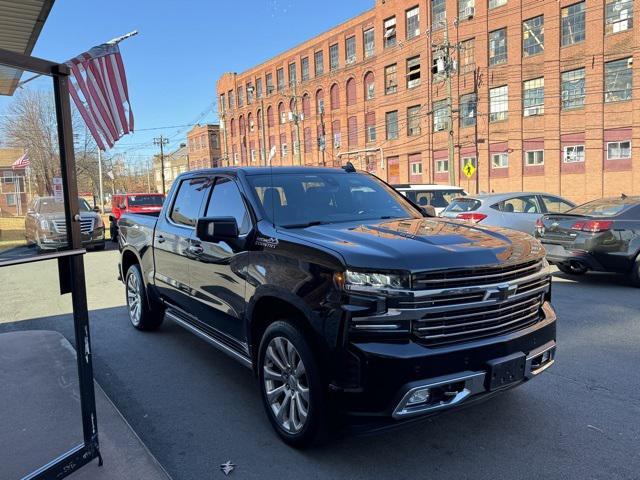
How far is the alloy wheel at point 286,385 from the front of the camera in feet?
10.5

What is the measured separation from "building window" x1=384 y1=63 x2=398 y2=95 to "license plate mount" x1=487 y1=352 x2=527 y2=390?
1651 inches

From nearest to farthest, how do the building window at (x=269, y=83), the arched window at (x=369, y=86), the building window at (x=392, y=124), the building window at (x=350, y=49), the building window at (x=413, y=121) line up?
the building window at (x=413, y=121), the building window at (x=392, y=124), the arched window at (x=369, y=86), the building window at (x=350, y=49), the building window at (x=269, y=83)

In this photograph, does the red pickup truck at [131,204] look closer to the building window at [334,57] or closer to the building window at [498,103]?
the building window at [498,103]

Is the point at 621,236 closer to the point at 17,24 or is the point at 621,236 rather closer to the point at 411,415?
the point at 411,415

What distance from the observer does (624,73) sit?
2964cm

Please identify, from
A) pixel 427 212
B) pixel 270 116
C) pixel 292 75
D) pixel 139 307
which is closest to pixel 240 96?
pixel 270 116

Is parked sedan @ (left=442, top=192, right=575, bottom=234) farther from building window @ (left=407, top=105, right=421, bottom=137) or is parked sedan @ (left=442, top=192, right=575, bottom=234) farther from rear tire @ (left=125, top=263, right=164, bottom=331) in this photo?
building window @ (left=407, top=105, right=421, bottom=137)

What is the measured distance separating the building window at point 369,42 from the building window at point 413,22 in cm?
507

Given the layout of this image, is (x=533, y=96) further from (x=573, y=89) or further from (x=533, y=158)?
(x=533, y=158)

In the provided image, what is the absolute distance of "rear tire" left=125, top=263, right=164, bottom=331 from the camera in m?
6.10

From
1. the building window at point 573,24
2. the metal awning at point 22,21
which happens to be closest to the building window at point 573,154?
the building window at point 573,24

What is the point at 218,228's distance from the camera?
3752 mm

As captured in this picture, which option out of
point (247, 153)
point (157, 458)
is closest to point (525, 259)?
point (157, 458)

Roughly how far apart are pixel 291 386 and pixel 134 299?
3.79 meters
